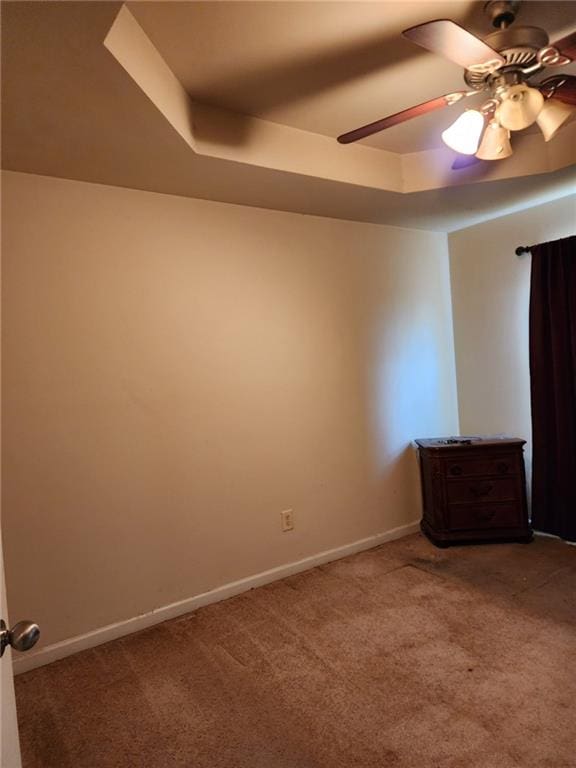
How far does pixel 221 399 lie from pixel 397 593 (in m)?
1.42

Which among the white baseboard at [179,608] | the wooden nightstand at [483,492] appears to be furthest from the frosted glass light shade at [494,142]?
the white baseboard at [179,608]

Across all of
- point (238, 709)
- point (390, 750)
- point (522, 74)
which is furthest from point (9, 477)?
point (522, 74)

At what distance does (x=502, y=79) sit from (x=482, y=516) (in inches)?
96.3

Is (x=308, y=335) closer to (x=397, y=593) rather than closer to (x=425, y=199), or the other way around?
(x=425, y=199)

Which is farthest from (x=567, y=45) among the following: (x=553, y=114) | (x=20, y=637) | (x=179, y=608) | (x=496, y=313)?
(x=179, y=608)

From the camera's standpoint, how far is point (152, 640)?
2135 mm

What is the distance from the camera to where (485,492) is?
297 centimetres

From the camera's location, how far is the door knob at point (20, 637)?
791 millimetres

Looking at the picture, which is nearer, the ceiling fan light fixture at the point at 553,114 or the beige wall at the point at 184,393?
the ceiling fan light fixture at the point at 553,114

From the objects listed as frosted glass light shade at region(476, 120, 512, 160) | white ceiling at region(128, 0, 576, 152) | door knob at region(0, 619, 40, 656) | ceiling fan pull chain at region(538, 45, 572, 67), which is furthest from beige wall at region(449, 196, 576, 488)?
door knob at region(0, 619, 40, 656)

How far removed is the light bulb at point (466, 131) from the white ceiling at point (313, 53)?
0.32 m

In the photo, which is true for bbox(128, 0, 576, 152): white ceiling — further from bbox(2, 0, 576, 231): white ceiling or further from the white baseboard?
the white baseboard

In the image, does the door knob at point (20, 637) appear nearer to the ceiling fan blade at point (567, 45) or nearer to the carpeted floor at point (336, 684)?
the carpeted floor at point (336, 684)

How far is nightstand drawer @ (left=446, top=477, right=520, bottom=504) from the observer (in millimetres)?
2973
